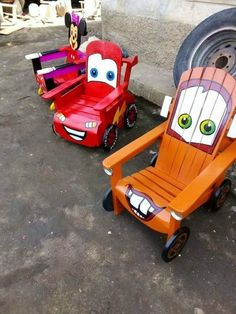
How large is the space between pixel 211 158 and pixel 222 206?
1.84 feet

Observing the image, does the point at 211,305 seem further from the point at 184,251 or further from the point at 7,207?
Result: the point at 7,207

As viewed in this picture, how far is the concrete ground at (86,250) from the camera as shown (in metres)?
1.93

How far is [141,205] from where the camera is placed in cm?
210

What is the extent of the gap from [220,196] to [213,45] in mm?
1693

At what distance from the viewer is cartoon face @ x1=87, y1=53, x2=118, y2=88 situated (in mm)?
3205

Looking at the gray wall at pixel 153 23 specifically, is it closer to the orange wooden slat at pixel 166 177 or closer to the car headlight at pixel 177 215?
the orange wooden slat at pixel 166 177

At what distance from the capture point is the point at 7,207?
2.58 meters

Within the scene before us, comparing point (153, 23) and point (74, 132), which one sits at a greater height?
point (153, 23)

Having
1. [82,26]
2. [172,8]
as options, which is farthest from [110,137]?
[172,8]

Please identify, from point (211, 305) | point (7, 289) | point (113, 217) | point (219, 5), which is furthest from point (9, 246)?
point (219, 5)

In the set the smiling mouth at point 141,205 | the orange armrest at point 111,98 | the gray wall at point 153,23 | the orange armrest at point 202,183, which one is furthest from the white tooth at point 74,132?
the gray wall at point 153,23

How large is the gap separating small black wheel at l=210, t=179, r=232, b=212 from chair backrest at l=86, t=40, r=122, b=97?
1.62 metres

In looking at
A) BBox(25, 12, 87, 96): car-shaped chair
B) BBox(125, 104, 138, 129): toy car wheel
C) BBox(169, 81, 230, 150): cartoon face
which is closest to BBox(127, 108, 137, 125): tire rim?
BBox(125, 104, 138, 129): toy car wheel

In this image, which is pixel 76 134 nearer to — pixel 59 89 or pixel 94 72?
pixel 59 89
